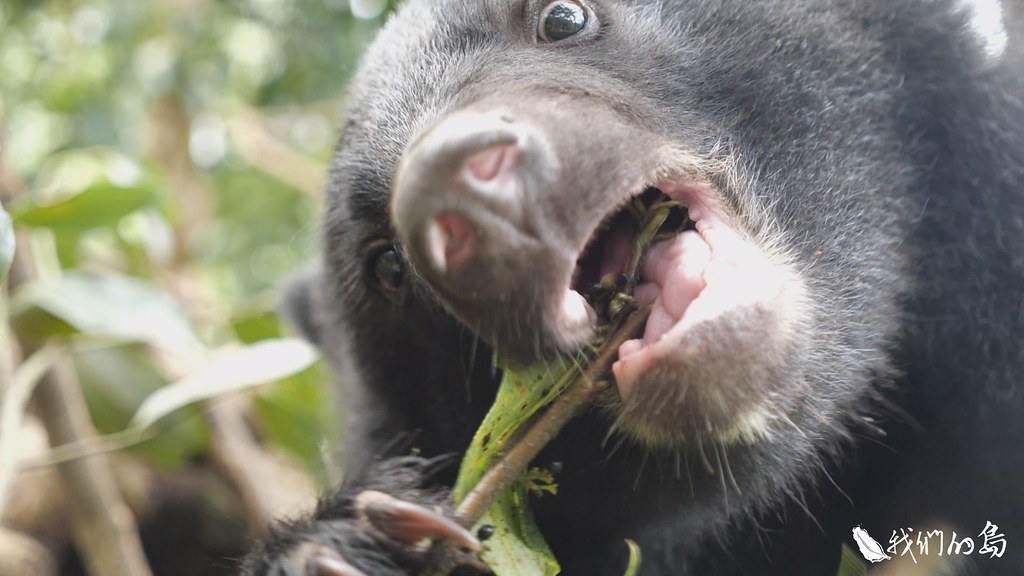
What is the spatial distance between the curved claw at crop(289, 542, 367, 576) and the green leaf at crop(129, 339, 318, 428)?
2.81 ft

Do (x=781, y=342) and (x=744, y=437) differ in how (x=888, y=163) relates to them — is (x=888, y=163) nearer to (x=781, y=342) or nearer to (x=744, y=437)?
(x=781, y=342)

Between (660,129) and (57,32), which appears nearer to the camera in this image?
(660,129)

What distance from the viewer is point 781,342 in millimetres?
1604

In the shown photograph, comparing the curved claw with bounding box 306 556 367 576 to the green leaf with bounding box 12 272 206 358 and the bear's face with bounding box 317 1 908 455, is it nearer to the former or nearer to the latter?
the bear's face with bounding box 317 1 908 455

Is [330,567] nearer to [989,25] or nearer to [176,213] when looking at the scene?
[989,25]

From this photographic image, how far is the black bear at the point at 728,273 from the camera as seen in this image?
5.01 feet

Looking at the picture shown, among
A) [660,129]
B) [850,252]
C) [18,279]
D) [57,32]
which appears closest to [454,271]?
[660,129]

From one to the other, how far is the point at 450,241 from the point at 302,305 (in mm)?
2189

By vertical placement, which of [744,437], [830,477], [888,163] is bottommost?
[830,477]

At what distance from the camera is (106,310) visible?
2.69 meters

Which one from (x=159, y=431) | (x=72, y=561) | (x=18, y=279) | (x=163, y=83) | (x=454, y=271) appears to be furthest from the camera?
(x=163, y=83)

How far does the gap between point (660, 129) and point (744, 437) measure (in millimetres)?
584

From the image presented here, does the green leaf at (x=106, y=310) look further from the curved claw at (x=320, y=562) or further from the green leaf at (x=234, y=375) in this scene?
the curved claw at (x=320, y=562)

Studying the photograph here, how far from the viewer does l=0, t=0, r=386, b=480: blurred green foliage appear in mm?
2795
